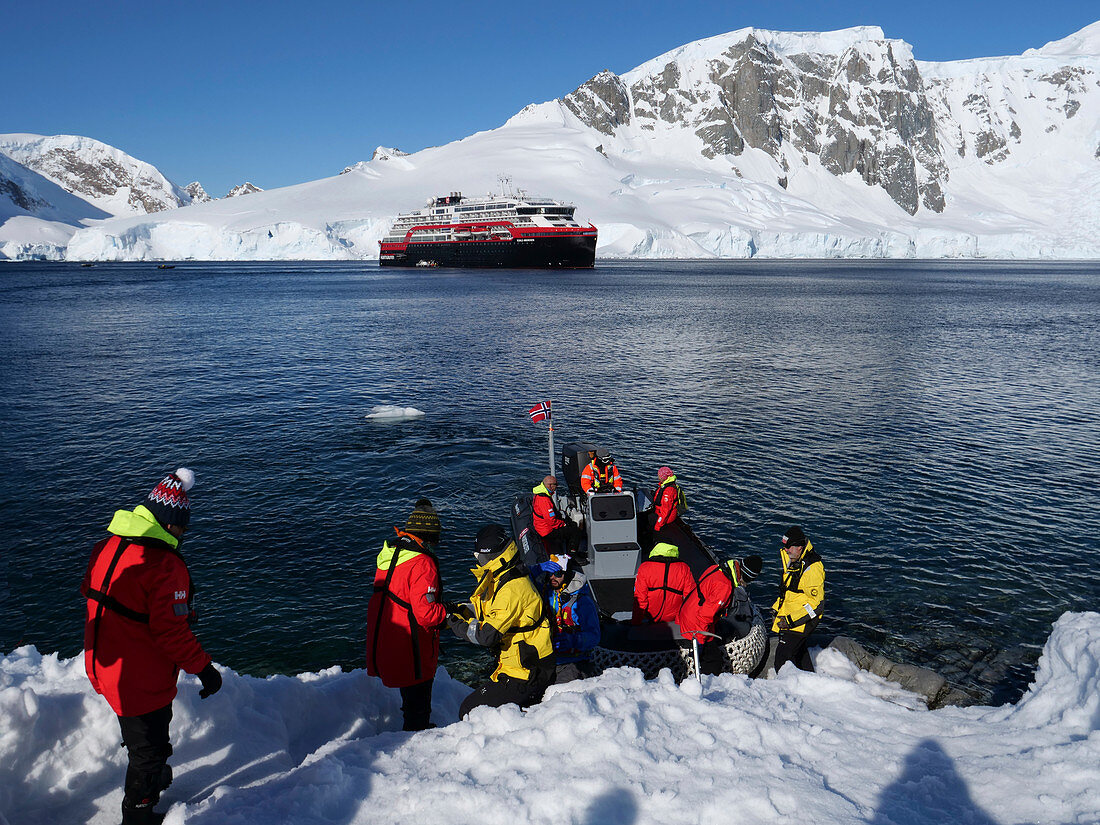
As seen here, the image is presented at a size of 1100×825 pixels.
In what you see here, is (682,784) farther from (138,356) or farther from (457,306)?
(457,306)

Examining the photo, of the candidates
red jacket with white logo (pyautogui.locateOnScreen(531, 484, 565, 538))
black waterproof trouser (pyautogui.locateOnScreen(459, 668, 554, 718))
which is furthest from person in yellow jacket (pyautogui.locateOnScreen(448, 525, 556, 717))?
red jacket with white logo (pyautogui.locateOnScreen(531, 484, 565, 538))

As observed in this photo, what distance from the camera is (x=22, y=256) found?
649 ft

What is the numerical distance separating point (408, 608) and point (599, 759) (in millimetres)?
2304

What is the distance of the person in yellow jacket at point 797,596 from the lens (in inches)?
369

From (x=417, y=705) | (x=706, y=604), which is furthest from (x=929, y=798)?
(x=417, y=705)

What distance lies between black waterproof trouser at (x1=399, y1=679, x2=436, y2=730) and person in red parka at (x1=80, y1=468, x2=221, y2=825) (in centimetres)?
213

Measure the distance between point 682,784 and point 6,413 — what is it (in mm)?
32140

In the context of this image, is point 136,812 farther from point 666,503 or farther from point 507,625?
point 666,503

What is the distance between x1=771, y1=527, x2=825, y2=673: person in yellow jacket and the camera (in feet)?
30.8

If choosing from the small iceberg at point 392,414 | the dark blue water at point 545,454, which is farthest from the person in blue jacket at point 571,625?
the small iceberg at point 392,414

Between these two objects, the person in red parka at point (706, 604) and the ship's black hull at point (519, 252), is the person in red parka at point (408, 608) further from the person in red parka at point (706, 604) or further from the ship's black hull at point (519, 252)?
the ship's black hull at point (519, 252)

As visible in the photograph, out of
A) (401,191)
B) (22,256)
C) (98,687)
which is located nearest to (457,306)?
(98,687)

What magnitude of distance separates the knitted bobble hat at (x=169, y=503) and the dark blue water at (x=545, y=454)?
24.2 feet

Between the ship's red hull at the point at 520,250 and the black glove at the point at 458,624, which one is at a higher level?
the ship's red hull at the point at 520,250
